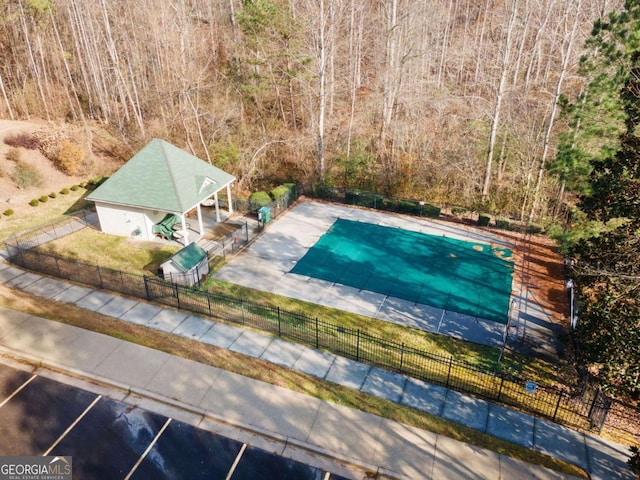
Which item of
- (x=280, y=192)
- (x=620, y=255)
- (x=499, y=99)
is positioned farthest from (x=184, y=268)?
(x=499, y=99)

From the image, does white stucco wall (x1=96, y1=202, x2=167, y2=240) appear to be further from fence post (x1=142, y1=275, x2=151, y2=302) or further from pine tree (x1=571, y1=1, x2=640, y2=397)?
pine tree (x1=571, y1=1, x2=640, y2=397)

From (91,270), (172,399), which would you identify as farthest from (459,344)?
(91,270)

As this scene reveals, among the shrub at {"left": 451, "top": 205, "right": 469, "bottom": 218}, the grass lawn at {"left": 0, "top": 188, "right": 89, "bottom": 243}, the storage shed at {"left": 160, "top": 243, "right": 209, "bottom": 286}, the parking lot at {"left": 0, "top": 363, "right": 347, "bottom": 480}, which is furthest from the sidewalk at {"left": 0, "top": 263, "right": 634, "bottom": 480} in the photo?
the shrub at {"left": 451, "top": 205, "right": 469, "bottom": 218}

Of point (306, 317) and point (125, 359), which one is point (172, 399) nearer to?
point (125, 359)

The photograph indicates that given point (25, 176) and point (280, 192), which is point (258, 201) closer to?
point (280, 192)

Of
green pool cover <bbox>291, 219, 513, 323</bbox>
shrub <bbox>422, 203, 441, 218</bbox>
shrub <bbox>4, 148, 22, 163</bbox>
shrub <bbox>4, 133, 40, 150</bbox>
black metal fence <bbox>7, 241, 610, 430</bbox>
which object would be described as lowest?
green pool cover <bbox>291, 219, 513, 323</bbox>

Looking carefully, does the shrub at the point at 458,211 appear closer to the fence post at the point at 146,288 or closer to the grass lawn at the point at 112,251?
the grass lawn at the point at 112,251
